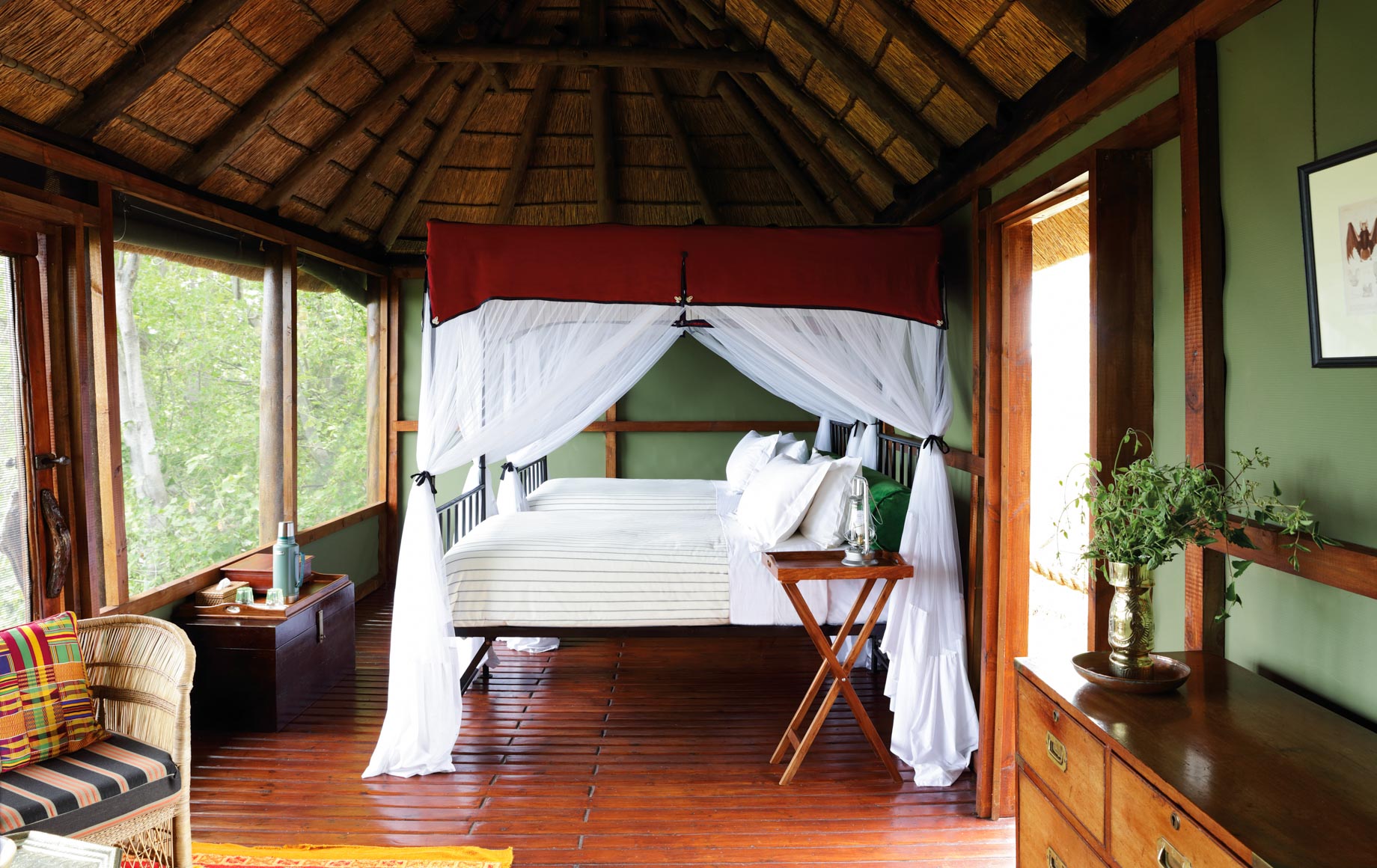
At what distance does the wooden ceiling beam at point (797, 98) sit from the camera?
3.74 meters

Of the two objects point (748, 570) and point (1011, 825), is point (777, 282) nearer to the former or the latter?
point (748, 570)

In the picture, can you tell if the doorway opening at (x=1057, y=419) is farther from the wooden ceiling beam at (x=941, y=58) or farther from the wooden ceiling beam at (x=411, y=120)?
the wooden ceiling beam at (x=411, y=120)

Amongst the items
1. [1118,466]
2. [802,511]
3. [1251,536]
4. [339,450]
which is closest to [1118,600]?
Answer: [1251,536]

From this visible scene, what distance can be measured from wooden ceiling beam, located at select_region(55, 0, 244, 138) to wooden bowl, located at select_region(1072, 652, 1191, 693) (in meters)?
3.37

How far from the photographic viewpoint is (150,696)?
2.41 m

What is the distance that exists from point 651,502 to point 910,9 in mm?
2756

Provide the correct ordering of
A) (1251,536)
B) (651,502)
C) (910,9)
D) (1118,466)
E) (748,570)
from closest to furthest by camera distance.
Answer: (1251,536) → (1118,466) → (910,9) → (748,570) → (651,502)

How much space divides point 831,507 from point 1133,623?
1.75 m

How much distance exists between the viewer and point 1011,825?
2.82 metres

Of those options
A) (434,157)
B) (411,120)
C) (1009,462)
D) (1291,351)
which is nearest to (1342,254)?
(1291,351)

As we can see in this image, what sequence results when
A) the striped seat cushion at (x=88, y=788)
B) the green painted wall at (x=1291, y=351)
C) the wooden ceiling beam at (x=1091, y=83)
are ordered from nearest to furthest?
1. the green painted wall at (x=1291, y=351)
2. the wooden ceiling beam at (x=1091, y=83)
3. the striped seat cushion at (x=88, y=788)

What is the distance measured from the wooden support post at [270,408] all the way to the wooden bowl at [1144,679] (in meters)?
4.24

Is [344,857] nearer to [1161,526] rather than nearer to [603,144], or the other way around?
[1161,526]

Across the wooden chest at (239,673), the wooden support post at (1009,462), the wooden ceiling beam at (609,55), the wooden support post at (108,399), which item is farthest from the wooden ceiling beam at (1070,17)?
the wooden chest at (239,673)
